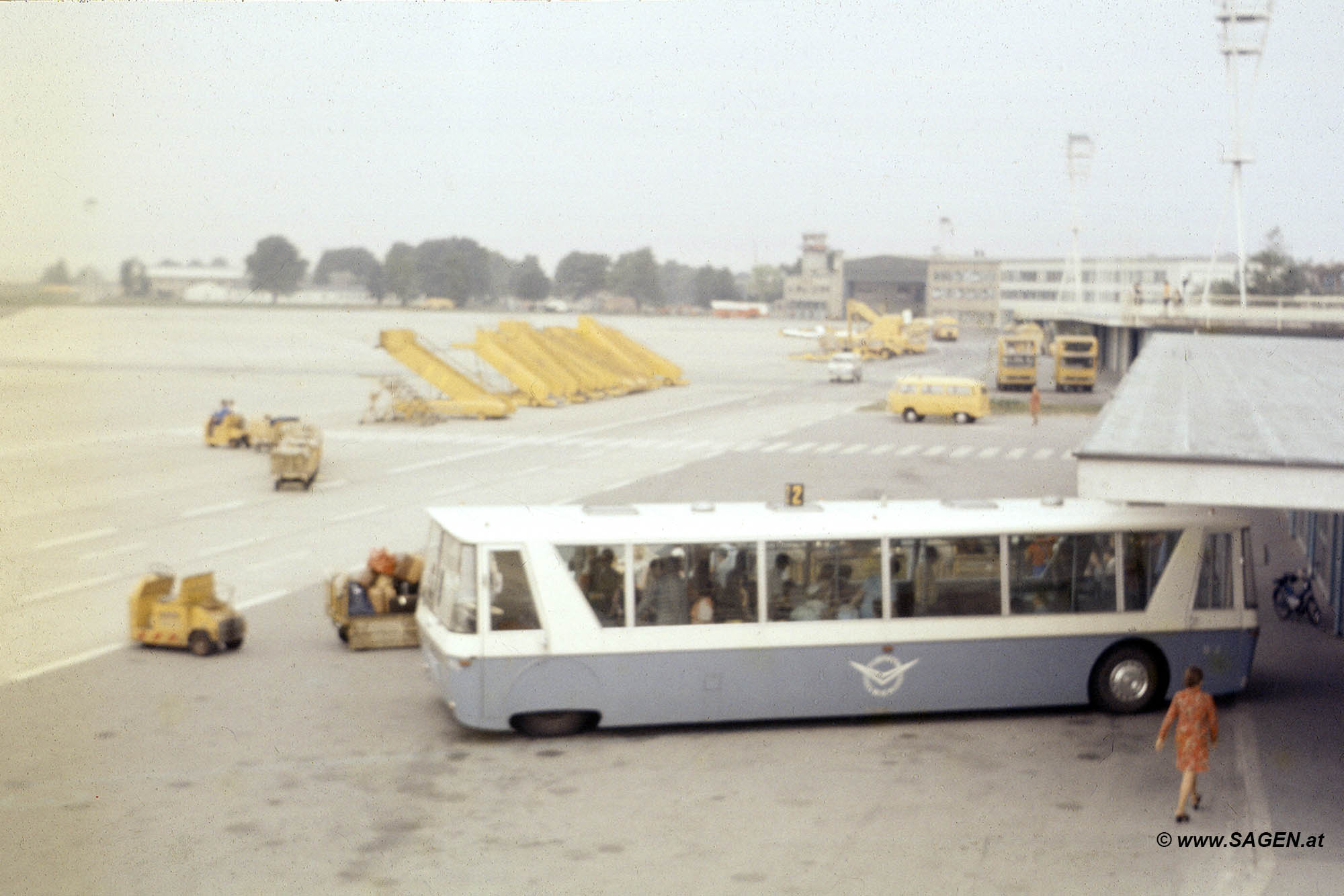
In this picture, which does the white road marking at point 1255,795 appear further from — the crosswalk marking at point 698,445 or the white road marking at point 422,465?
the crosswalk marking at point 698,445

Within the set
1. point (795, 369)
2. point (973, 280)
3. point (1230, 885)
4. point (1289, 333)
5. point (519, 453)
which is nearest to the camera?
point (1230, 885)

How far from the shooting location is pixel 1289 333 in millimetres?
51312

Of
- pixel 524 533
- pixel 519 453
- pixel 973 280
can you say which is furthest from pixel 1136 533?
pixel 973 280

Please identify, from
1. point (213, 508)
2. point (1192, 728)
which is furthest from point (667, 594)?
point (213, 508)

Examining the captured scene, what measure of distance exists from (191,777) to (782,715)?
6.20 metres

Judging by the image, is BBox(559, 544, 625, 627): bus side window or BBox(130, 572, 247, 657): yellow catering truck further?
BBox(130, 572, 247, 657): yellow catering truck

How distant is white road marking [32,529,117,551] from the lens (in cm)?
2633

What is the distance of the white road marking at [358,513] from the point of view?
29.6 m

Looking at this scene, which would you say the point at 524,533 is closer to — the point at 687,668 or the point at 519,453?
the point at 687,668

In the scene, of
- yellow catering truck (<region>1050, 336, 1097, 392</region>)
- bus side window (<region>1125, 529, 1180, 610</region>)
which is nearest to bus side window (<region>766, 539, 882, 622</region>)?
bus side window (<region>1125, 529, 1180, 610</region>)

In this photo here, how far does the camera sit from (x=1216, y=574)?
49.8ft

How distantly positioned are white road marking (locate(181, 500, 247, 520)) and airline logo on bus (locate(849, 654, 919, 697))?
20013mm

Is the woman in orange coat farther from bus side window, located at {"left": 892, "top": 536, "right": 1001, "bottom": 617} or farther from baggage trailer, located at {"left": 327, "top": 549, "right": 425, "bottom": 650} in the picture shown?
baggage trailer, located at {"left": 327, "top": 549, "right": 425, "bottom": 650}

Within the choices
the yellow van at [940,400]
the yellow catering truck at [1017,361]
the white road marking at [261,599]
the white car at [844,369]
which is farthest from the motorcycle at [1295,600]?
the white car at [844,369]
